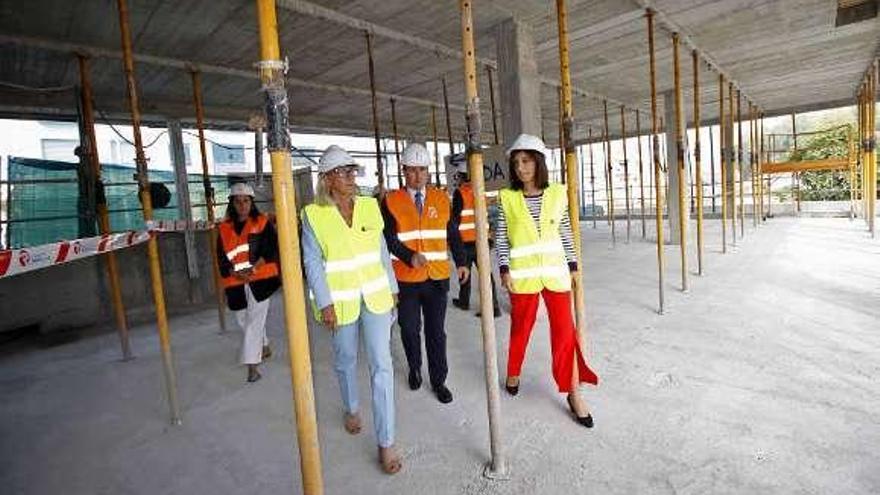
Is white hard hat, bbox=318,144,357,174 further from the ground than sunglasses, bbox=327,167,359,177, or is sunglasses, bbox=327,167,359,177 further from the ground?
white hard hat, bbox=318,144,357,174

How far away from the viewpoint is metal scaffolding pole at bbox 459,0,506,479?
2150 mm

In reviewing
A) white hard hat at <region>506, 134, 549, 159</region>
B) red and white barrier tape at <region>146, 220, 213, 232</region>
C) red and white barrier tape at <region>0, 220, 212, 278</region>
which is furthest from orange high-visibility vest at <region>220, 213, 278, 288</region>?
white hard hat at <region>506, 134, 549, 159</region>

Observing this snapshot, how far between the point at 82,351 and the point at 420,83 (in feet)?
20.1

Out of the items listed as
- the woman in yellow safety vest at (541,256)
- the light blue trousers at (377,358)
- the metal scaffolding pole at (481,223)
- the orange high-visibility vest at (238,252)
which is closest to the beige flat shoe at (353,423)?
the light blue trousers at (377,358)

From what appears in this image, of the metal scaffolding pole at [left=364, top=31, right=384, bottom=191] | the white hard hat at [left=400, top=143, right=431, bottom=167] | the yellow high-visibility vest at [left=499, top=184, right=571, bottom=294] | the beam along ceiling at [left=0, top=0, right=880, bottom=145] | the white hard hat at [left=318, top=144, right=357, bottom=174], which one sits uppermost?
the beam along ceiling at [left=0, top=0, right=880, bottom=145]

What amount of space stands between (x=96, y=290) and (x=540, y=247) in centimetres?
727

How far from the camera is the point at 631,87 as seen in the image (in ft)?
33.1

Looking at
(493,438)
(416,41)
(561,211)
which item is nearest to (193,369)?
(493,438)

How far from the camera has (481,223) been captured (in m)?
2.24

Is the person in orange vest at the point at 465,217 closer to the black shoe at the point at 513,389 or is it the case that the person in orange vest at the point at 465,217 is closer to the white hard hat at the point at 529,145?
the black shoe at the point at 513,389

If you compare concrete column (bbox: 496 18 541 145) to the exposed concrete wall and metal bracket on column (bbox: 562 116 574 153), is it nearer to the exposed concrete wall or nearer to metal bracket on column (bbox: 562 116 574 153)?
metal bracket on column (bbox: 562 116 574 153)

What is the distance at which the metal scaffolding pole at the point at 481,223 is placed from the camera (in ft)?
7.06

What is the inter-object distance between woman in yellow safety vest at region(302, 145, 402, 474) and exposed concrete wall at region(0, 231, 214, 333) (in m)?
6.16

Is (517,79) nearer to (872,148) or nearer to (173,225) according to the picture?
(173,225)
